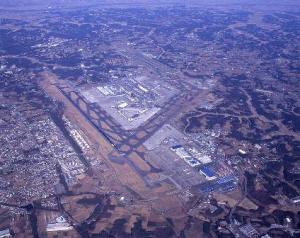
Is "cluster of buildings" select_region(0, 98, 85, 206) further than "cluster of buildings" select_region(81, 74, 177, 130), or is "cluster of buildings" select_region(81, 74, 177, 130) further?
"cluster of buildings" select_region(81, 74, 177, 130)

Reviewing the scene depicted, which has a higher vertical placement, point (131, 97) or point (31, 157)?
point (131, 97)

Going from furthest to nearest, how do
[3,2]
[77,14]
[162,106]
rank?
[3,2] → [77,14] → [162,106]

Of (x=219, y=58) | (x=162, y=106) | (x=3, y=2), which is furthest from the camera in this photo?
(x=3, y=2)

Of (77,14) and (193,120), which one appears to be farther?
(77,14)

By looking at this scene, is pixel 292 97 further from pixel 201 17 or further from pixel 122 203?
pixel 201 17

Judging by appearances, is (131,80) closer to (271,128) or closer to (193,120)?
(193,120)

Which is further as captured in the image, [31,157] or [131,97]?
[131,97]

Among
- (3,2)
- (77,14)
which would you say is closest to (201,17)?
(77,14)

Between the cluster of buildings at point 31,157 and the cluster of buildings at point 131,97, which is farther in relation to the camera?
the cluster of buildings at point 131,97

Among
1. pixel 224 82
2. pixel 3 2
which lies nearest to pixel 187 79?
pixel 224 82
